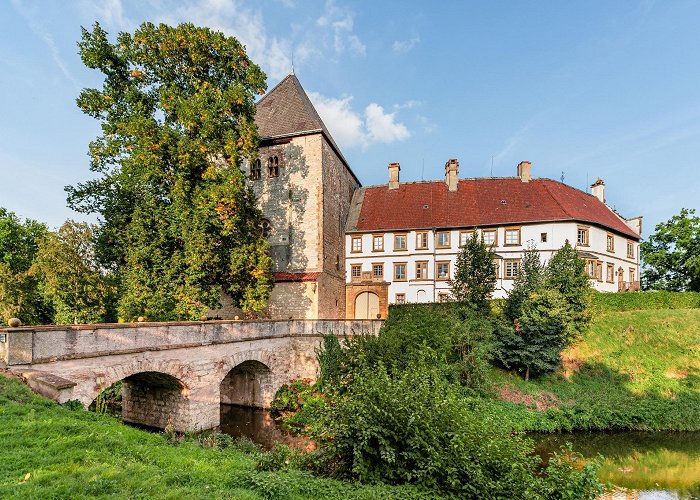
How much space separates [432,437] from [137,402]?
41.9 ft

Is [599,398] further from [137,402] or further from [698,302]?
[137,402]

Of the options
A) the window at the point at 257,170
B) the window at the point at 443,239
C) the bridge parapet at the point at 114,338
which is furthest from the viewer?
the window at the point at 443,239

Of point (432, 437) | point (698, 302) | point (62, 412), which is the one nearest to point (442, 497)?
point (432, 437)

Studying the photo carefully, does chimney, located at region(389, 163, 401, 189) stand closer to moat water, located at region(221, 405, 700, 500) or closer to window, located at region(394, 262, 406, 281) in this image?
window, located at region(394, 262, 406, 281)

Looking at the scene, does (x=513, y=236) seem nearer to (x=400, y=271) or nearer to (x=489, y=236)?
(x=489, y=236)

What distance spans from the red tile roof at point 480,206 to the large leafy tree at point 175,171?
13.8 m

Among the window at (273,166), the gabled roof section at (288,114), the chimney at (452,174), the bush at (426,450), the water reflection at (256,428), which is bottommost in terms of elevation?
the water reflection at (256,428)

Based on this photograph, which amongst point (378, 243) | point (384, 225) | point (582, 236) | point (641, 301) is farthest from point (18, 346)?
point (641, 301)

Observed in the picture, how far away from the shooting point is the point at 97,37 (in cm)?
1675

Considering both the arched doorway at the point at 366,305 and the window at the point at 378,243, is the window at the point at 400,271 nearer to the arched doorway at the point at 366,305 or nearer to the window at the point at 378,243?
the window at the point at 378,243

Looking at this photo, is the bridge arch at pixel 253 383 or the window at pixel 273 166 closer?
the bridge arch at pixel 253 383

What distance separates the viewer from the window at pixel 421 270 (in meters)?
28.0

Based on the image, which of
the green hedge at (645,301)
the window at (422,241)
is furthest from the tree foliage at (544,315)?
the window at (422,241)

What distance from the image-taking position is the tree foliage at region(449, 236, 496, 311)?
19.8 metres
